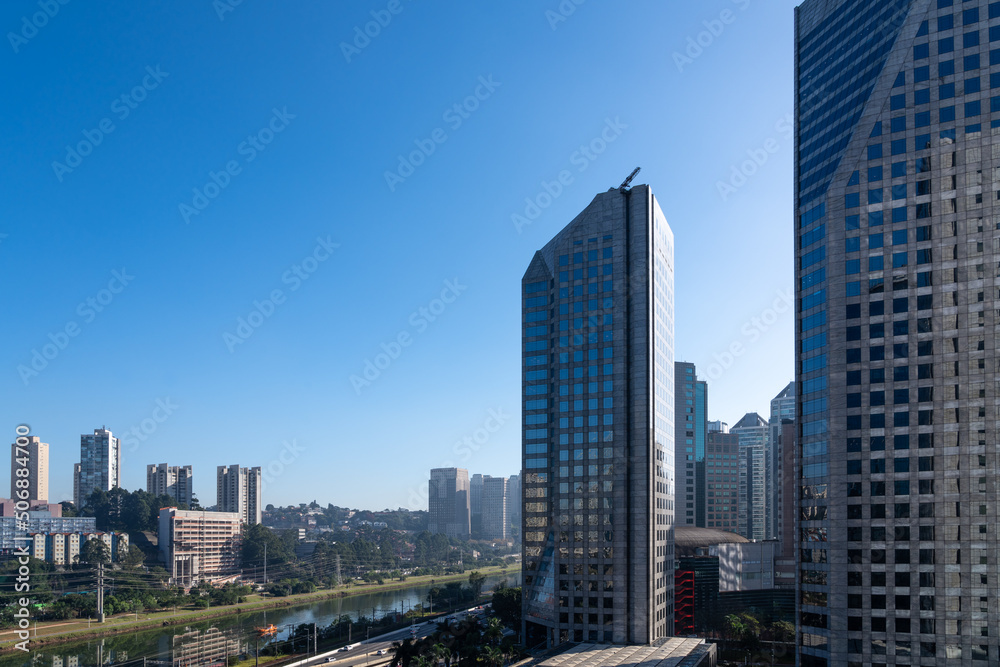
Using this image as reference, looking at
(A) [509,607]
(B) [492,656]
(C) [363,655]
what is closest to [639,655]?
(B) [492,656]

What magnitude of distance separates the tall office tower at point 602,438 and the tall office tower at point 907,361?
3223cm

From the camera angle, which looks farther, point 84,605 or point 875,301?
point 84,605

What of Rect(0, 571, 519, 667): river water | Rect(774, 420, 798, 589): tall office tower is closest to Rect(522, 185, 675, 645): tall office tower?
Rect(774, 420, 798, 589): tall office tower

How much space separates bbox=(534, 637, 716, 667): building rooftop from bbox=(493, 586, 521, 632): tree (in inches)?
1516

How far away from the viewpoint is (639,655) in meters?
95.8

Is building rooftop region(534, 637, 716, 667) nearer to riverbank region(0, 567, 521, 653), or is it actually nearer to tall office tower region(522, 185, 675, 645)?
tall office tower region(522, 185, 675, 645)

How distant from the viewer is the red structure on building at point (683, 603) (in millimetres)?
131250

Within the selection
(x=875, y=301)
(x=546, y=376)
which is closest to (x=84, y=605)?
(x=546, y=376)

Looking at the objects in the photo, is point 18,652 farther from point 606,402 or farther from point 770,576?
point 770,576

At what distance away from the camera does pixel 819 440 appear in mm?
81062

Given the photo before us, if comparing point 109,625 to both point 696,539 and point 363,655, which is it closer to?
point 363,655

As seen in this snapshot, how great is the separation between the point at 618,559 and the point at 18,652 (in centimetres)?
11653

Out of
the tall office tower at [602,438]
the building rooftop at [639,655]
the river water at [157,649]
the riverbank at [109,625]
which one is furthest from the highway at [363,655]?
the riverbank at [109,625]

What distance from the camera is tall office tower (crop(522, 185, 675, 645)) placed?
109 metres
